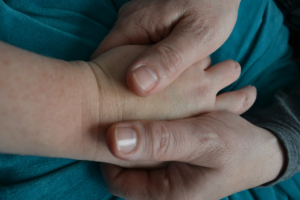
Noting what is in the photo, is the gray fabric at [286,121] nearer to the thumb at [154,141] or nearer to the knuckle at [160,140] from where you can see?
the thumb at [154,141]

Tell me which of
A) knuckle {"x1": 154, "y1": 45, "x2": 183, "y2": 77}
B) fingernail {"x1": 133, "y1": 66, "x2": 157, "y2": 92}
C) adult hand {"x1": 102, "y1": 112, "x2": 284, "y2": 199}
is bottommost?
adult hand {"x1": 102, "y1": 112, "x2": 284, "y2": 199}

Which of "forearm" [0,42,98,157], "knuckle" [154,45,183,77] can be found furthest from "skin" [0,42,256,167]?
"knuckle" [154,45,183,77]

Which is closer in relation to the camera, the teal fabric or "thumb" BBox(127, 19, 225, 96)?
"thumb" BBox(127, 19, 225, 96)

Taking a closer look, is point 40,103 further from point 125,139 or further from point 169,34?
point 169,34

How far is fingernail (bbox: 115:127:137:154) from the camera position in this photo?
504mm

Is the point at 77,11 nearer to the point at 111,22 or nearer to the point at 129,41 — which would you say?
the point at 111,22

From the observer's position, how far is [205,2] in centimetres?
75

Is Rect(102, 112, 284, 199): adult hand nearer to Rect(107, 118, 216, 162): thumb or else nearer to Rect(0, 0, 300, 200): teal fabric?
Rect(107, 118, 216, 162): thumb

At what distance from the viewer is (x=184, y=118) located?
718 mm

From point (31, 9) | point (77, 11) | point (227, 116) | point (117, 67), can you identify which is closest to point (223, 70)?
point (227, 116)

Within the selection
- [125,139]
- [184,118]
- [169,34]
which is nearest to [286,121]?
[184,118]

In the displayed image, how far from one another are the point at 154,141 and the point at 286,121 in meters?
0.69

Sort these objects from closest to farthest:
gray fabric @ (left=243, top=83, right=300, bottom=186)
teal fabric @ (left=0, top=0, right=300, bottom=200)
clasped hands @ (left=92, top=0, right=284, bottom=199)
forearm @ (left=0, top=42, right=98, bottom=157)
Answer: forearm @ (left=0, top=42, right=98, bottom=157)
clasped hands @ (left=92, top=0, right=284, bottom=199)
teal fabric @ (left=0, top=0, right=300, bottom=200)
gray fabric @ (left=243, top=83, right=300, bottom=186)

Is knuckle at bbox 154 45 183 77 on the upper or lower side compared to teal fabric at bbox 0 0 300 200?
upper
